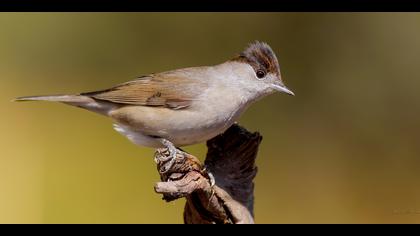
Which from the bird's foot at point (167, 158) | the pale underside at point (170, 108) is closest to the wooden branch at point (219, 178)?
the bird's foot at point (167, 158)

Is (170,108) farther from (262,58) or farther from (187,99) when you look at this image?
(262,58)

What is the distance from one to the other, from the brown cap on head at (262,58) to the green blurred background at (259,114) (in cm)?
138

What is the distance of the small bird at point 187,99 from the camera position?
166 inches

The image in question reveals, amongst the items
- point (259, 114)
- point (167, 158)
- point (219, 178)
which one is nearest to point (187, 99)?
point (219, 178)

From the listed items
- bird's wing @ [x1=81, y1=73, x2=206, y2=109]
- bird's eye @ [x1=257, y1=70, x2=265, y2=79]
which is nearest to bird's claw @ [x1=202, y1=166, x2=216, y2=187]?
bird's wing @ [x1=81, y1=73, x2=206, y2=109]

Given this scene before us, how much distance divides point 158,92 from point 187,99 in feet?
0.67

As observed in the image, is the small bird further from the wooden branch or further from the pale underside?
the wooden branch

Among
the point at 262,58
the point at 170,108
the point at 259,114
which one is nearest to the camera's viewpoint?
the point at 170,108

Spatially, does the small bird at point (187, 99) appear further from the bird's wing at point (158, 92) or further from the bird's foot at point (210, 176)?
the bird's foot at point (210, 176)

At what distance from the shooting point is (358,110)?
624 centimetres

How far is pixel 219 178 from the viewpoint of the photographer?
404 cm

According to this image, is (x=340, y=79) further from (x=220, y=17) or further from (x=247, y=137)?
(x=247, y=137)

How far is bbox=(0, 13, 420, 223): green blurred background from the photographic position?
554cm
